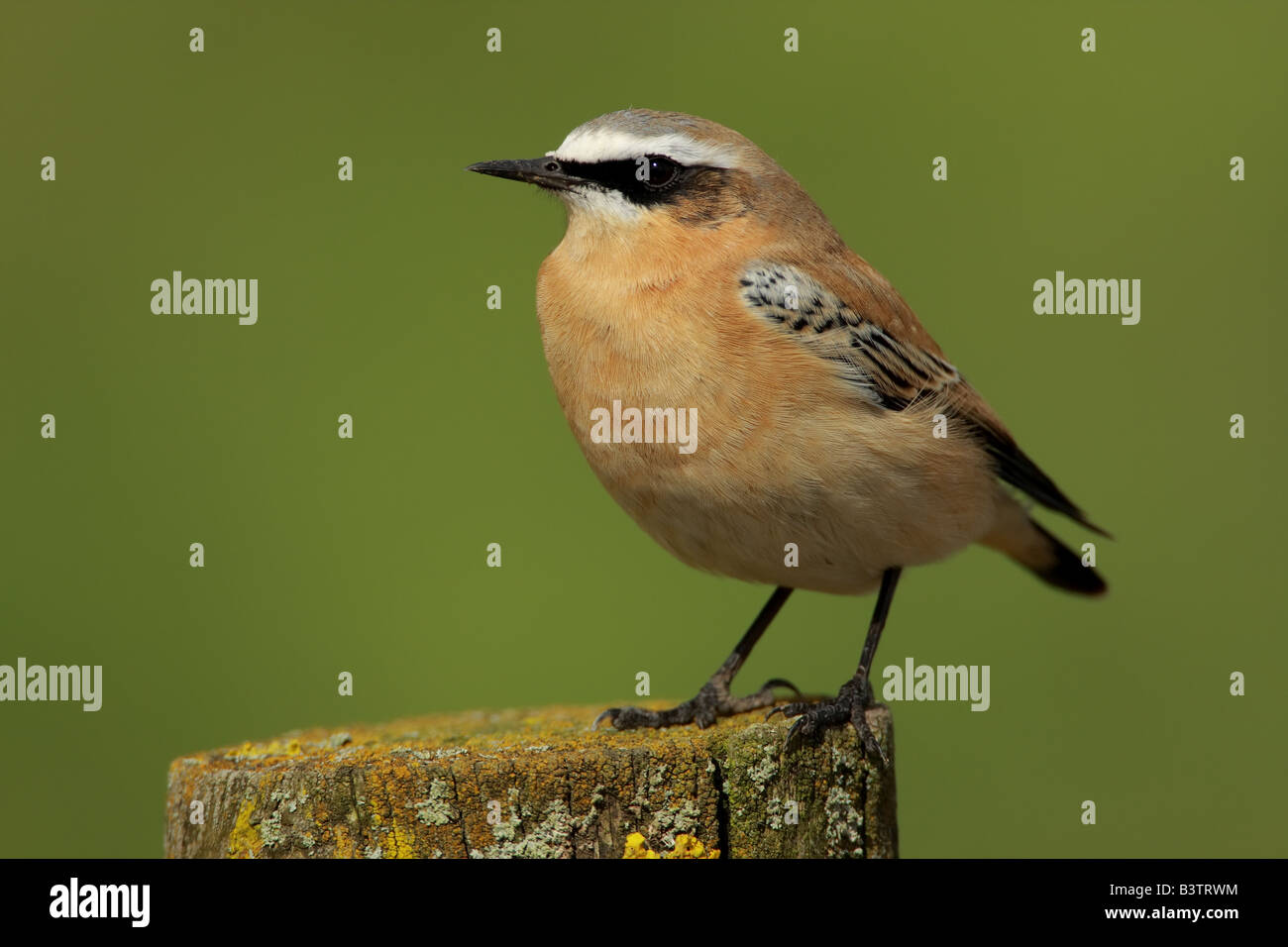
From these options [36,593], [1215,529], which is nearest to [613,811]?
[36,593]

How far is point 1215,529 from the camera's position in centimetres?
1045

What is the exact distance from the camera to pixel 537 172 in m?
6.55

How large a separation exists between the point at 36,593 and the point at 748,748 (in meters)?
6.21

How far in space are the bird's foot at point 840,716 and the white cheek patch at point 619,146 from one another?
7.86 ft

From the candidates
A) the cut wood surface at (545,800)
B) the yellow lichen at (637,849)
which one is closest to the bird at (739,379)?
the cut wood surface at (545,800)

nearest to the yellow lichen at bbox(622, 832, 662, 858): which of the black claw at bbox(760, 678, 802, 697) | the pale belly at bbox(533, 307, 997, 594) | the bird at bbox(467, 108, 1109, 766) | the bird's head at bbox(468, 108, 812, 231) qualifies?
the bird at bbox(467, 108, 1109, 766)

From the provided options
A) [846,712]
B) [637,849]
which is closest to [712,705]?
[846,712]

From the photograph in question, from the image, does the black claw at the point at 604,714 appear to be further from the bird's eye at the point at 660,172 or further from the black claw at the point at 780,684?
the bird's eye at the point at 660,172

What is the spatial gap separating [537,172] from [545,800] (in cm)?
288

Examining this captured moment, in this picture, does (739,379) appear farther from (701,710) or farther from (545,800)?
(545,800)

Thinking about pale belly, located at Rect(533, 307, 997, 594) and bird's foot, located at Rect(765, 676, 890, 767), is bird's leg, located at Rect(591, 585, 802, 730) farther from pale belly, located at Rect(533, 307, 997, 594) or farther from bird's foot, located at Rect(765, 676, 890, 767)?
pale belly, located at Rect(533, 307, 997, 594)

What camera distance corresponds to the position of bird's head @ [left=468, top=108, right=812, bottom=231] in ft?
21.2

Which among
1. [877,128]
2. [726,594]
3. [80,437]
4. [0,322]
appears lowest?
[726,594]
